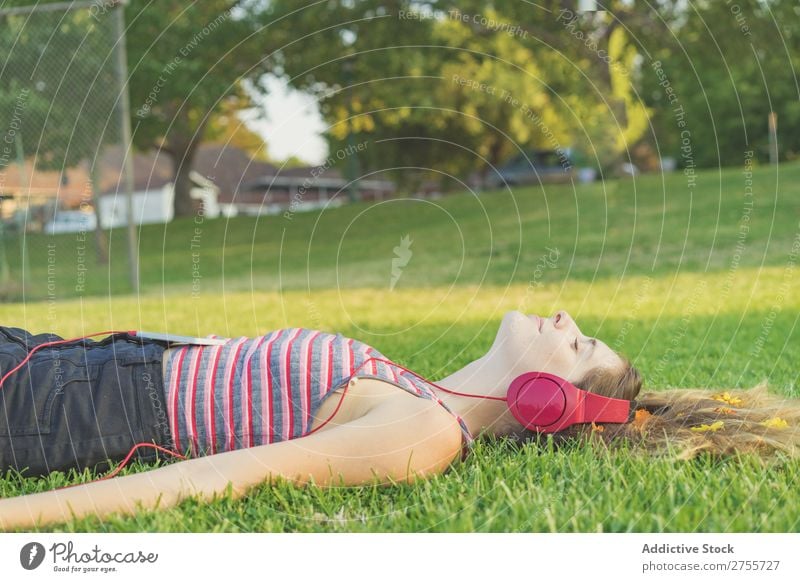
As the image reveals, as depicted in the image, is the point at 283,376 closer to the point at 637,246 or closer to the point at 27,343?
the point at 27,343

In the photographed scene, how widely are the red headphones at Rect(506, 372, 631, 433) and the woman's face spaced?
0.30 ft

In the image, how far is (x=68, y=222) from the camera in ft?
39.4

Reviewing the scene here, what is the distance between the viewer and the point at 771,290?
25.0 ft

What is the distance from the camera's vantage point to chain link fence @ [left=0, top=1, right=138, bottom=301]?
11008mm

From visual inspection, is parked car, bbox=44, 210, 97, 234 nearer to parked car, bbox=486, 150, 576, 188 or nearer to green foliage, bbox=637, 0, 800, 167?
green foliage, bbox=637, 0, 800, 167

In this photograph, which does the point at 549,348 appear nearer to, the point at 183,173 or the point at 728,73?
the point at 728,73

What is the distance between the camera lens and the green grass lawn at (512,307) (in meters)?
2.46

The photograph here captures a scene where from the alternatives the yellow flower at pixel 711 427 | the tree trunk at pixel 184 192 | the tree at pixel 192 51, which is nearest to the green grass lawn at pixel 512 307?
the yellow flower at pixel 711 427

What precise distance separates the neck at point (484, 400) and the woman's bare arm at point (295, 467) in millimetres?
252

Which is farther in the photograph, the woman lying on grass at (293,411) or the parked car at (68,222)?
the parked car at (68,222)

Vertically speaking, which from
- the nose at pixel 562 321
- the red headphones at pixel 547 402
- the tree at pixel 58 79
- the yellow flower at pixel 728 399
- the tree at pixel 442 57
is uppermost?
the tree at pixel 442 57

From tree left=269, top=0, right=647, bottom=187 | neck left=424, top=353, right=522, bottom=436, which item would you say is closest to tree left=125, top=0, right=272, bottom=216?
tree left=269, top=0, right=647, bottom=187

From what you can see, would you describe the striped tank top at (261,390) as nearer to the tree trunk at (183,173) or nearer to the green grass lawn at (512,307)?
the green grass lawn at (512,307)

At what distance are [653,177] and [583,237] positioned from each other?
17.8 ft
